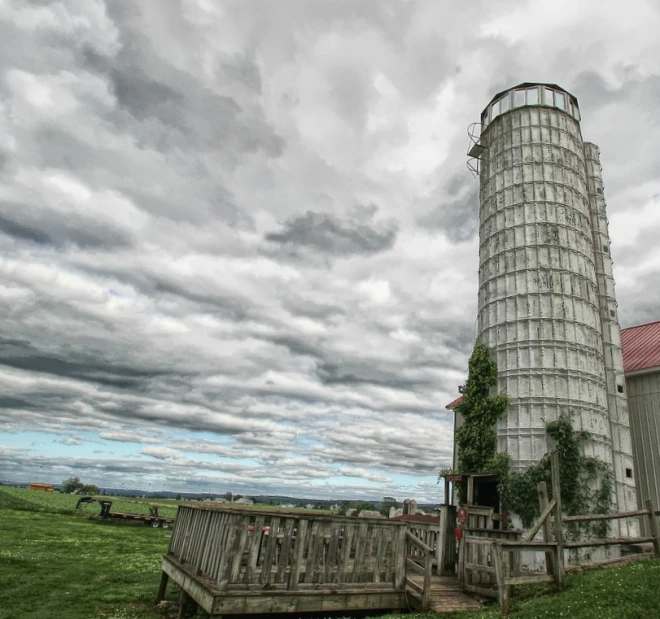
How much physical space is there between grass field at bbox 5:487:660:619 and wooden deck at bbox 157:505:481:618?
81 centimetres

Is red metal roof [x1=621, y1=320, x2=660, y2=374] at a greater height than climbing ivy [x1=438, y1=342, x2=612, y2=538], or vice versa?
red metal roof [x1=621, y1=320, x2=660, y2=374]

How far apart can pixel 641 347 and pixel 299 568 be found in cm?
2549

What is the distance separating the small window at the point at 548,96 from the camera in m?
28.6

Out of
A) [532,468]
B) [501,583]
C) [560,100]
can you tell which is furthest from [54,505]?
[560,100]

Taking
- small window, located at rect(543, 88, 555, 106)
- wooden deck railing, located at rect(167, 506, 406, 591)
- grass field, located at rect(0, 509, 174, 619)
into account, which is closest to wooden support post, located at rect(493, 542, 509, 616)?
wooden deck railing, located at rect(167, 506, 406, 591)

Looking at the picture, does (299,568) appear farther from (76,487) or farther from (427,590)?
(76,487)

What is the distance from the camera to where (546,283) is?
24.7m

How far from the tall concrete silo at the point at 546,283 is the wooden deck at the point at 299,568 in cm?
1281

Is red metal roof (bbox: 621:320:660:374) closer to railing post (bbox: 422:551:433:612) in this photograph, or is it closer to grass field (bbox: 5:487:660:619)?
grass field (bbox: 5:487:660:619)

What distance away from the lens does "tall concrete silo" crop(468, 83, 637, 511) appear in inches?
908

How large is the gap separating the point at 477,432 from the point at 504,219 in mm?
11391

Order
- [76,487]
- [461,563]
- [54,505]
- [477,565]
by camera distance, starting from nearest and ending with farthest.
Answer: [477,565] < [461,563] < [54,505] < [76,487]

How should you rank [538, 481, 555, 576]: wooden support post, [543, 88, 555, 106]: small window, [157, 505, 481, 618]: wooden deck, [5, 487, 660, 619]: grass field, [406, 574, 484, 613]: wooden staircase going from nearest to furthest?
[157, 505, 481, 618]: wooden deck < [5, 487, 660, 619]: grass field < [406, 574, 484, 613]: wooden staircase < [538, 481, 555, 576]: wooden support post < [543, 88, 555, 106]: small window

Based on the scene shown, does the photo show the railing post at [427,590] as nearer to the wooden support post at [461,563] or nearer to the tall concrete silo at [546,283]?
the wooden support post at [461,563]
